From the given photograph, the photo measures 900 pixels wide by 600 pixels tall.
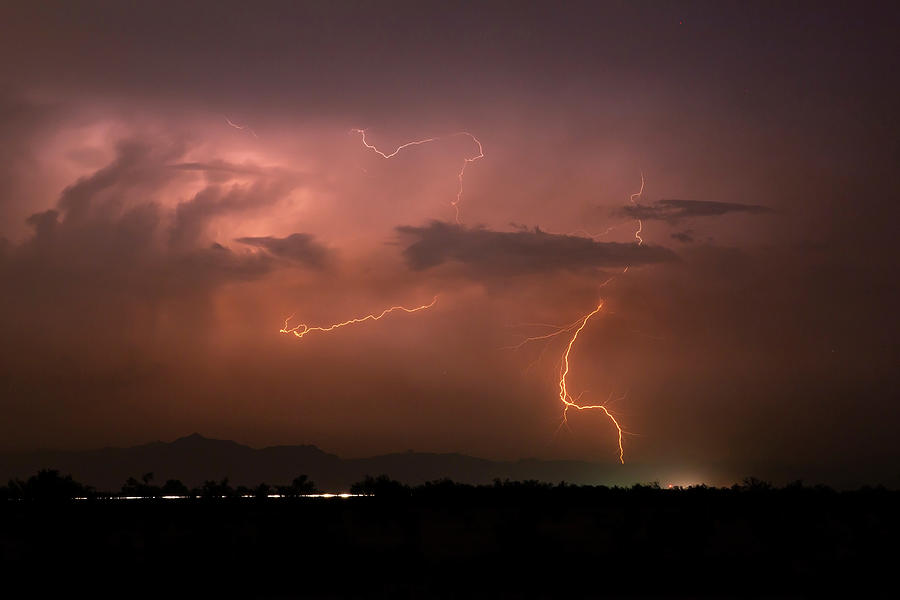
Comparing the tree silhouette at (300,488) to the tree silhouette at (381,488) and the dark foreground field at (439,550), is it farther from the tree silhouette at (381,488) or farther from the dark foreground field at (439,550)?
the dark foreground field at (439,550)

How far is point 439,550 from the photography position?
26.2 meters

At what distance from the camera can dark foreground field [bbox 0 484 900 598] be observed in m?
21.1

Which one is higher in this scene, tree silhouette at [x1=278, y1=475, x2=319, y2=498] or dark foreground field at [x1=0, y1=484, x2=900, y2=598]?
tree silhouette at [x1=278, y1=475, x2=319, y2=498]

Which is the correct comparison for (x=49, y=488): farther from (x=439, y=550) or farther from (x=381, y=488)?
(x=439, y=550)

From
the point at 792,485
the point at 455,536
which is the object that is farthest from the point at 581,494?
the point at 455,536

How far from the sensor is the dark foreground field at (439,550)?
2108 centimetres

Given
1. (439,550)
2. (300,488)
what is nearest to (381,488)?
(300,488)

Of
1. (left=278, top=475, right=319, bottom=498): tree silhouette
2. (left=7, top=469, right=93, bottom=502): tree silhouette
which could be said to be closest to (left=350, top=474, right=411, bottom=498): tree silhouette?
(left=278, top=475, right=319, bottom=498): tree silhouette

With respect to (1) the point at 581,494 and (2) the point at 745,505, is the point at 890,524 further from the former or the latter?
(1) the point at 581,494

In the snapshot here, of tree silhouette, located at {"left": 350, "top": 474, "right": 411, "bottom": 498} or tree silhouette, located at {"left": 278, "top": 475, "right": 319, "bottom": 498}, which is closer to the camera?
tree silhouette, located at {"left": 350, "top": 474, "right": 411, "bottom": 498}

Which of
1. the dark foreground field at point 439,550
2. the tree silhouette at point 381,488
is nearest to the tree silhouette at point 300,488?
the tree silhouette at point 381,488

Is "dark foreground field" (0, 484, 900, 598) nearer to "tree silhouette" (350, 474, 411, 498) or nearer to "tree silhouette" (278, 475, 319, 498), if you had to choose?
"tree silhouette" (350, 474, 411, 498)

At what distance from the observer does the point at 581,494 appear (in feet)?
160

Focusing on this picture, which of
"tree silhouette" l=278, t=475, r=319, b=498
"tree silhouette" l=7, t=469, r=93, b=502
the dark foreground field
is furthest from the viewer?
"tree silhouette" l=278, t=475, r=319, b=498
